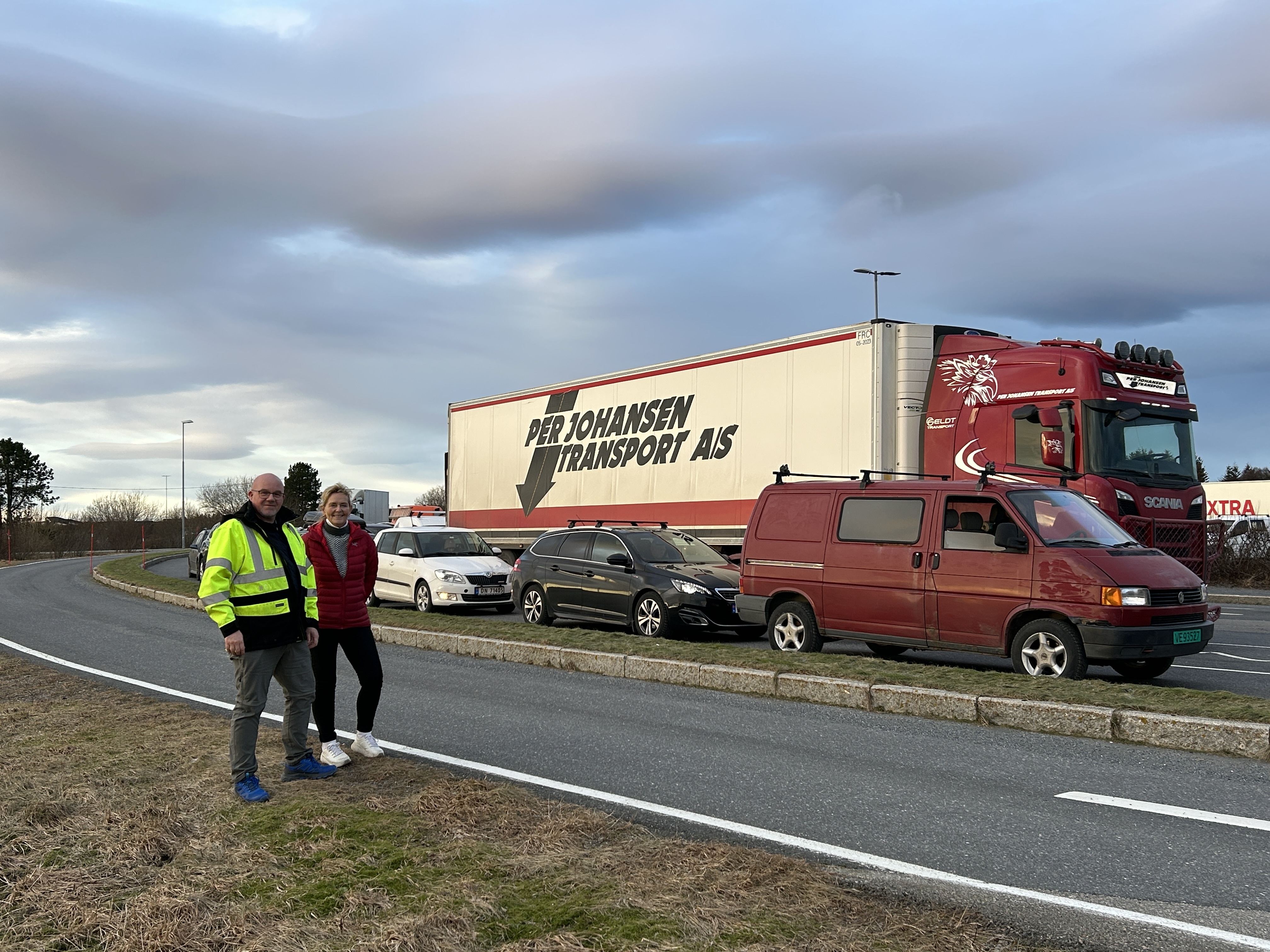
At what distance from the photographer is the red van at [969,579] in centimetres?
974

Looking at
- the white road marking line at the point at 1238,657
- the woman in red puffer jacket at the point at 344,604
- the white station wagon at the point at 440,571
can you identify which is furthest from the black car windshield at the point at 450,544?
the woman in red puffer jacket at the point at 344,604

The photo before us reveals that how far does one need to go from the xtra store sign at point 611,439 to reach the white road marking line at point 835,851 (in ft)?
36.8

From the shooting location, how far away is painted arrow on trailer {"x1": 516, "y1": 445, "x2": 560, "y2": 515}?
2198cm

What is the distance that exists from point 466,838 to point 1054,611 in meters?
6.59

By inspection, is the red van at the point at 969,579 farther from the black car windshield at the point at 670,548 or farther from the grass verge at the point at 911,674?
the black car windshield at the point at 670,548

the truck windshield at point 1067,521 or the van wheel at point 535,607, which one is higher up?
the truck windshield at point 1067,521

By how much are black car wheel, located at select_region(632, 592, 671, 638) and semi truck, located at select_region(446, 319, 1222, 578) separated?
8.48ft

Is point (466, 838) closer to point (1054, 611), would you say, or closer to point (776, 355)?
point (1054, 611)

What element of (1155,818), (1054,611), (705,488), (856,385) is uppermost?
(856,385)

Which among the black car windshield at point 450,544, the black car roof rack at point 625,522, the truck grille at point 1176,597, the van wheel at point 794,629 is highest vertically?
the black car roof rack at point 625,522

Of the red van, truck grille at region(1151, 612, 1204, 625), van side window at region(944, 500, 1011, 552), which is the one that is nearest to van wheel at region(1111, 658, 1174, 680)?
the red van

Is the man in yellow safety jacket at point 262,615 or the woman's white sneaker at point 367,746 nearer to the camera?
the man in yellow safety jacket at point 262,615

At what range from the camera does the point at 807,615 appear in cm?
1186

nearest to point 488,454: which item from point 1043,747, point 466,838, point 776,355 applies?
point 776,355
